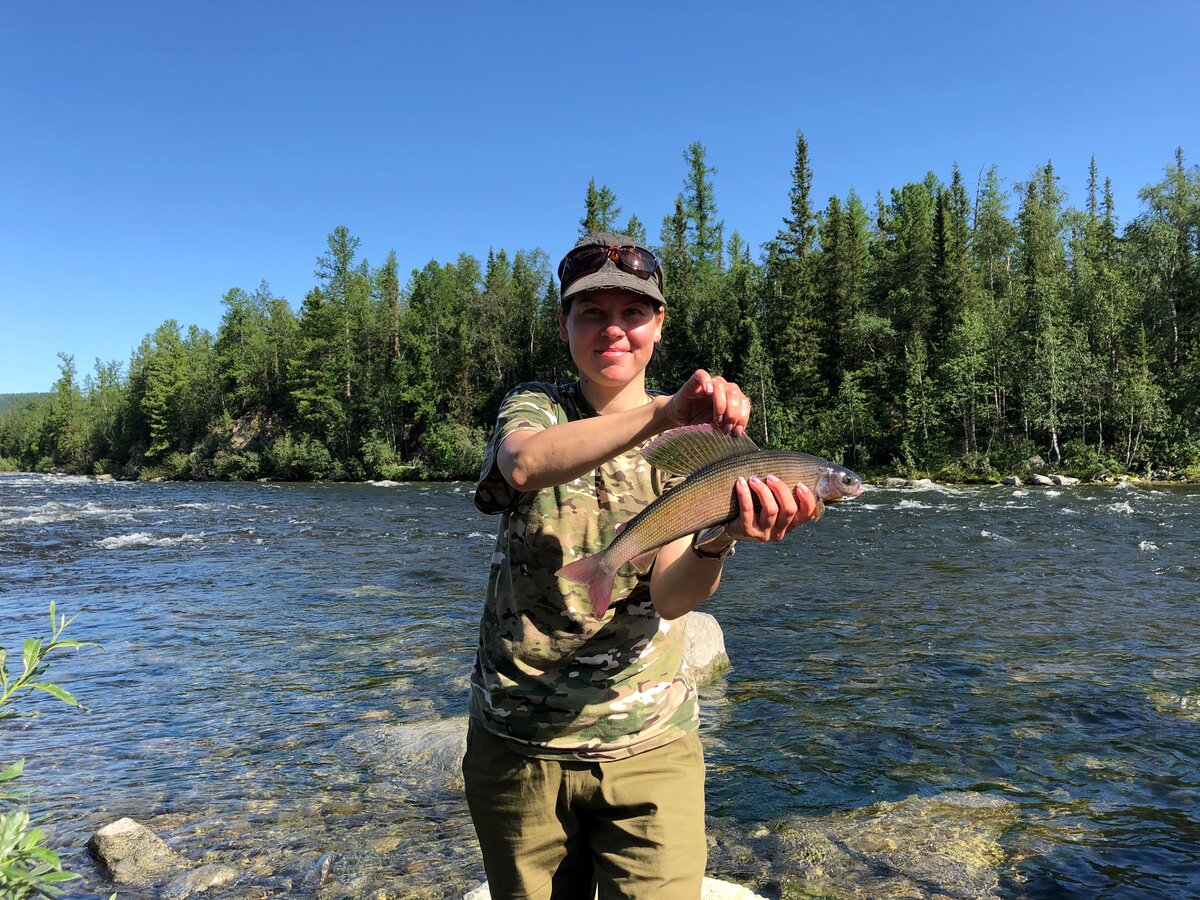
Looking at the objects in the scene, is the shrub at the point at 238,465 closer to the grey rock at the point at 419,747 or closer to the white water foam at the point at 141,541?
the white water foam at the point at 141,541

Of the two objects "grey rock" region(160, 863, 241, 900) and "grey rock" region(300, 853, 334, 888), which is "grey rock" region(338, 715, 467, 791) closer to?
"grey rock" region(300, 853, 334, 888)

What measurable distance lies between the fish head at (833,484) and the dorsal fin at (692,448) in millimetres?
326

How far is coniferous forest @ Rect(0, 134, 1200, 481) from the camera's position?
160ft

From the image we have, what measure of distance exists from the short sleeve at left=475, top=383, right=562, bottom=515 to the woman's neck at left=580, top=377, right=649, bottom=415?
13 cm

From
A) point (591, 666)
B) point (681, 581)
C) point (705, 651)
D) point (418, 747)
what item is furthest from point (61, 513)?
point (681, 581)

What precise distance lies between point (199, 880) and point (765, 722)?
559 cm

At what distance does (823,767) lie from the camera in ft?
22.7

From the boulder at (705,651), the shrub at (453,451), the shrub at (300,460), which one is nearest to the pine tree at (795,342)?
the shrub at (453,451)

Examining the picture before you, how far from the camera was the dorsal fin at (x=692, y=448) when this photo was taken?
2.34 metres

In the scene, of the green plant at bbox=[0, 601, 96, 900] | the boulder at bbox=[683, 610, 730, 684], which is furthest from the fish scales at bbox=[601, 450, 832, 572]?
the boulder at bbox=[683, 610, 730, 684]

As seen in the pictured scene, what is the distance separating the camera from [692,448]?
2404mm

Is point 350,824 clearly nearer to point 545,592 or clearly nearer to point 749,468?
point 545,592

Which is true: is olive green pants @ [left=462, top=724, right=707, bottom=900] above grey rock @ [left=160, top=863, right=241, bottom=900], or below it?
above

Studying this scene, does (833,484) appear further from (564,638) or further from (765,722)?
(765,722)
